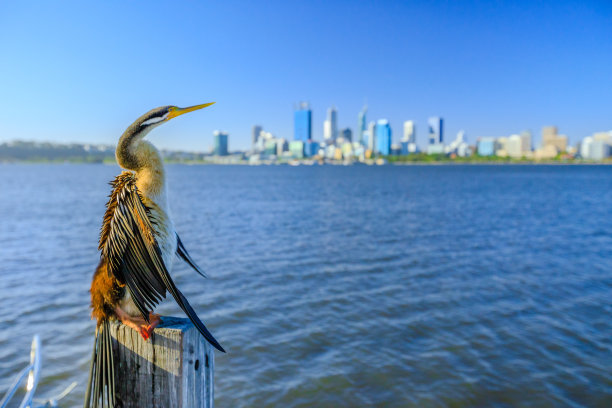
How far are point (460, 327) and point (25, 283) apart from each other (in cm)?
941

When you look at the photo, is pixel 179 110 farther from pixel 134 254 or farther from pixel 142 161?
pixel 134 254

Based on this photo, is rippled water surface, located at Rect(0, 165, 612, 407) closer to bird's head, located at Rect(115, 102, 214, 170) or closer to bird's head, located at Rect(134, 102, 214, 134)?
bird's head, located at Rect(115, 102, 214, 170)

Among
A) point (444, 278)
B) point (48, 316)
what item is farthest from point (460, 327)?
point (48, 316)

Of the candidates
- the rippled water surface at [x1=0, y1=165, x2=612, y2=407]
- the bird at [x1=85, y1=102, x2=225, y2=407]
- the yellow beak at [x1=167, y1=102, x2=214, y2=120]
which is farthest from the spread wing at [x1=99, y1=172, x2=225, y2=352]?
the rippled water surface at [x1=0, y1=165, x2=612, y2=407]

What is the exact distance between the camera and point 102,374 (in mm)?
2244

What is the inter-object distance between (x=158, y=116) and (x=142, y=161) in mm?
284

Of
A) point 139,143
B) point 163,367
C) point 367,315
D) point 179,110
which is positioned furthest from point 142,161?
point 367,315

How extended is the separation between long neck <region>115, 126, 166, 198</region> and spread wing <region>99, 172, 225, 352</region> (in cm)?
13

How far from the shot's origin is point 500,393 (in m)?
5.59

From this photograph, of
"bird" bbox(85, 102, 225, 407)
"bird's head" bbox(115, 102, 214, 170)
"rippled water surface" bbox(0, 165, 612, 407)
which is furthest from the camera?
"rippled water surface" bbox(0, 165, 612, 407)

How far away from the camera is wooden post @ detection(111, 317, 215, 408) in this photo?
2.15 metres

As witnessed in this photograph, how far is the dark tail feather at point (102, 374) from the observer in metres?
2.22

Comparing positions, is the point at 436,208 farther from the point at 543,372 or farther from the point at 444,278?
the point at 543,372

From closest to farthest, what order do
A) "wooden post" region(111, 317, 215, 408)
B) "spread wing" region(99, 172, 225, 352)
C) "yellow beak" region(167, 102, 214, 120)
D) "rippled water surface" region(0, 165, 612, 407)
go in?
"wooden post" region(111, 317, 215, 408) → "spread wing" region(99, 172, 225, 352) → "yellow beak" region(167, 102, 214, 120) → "rippled water surface" region(0, 165, 612, 407)
